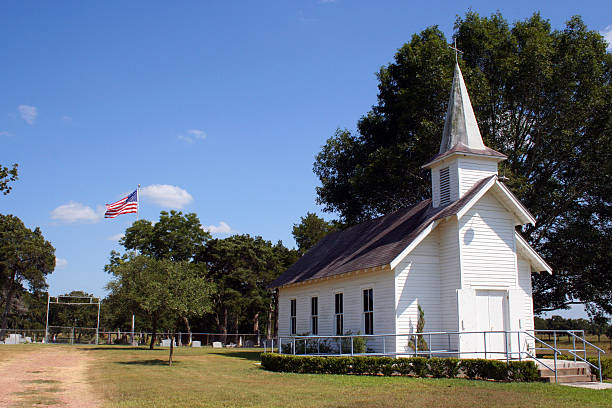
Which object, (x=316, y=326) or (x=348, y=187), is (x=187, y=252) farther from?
(x=316, y=326)

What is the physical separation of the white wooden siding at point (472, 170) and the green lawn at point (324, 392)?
30.9 feet

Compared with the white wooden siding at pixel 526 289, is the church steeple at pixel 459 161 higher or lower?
higher

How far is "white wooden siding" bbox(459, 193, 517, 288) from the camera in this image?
21.1 metres

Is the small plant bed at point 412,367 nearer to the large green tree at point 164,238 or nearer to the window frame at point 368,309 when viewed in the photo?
the window frame at point 368,309

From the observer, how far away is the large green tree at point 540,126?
31.7 m

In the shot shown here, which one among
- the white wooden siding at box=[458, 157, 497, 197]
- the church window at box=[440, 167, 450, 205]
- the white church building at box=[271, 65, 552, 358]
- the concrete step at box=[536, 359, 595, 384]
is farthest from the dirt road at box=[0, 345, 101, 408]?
the white wooden siding at box=[458, 157, 497, 197]

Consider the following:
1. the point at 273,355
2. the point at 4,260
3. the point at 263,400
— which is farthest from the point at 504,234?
the point at 4,260

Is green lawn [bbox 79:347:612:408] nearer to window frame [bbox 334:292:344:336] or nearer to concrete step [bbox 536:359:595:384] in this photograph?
concrete step [bbox 536:359:595:384]

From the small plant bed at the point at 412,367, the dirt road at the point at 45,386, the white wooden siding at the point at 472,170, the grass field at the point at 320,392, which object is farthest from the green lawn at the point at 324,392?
the white wooden siding at the point at 472,170

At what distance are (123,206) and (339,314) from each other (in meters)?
27.9

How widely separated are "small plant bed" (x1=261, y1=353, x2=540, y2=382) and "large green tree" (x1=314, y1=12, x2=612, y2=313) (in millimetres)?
15774

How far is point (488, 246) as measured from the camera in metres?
21.6

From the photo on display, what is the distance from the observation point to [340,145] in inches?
1700

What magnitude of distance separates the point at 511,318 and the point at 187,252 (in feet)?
143
